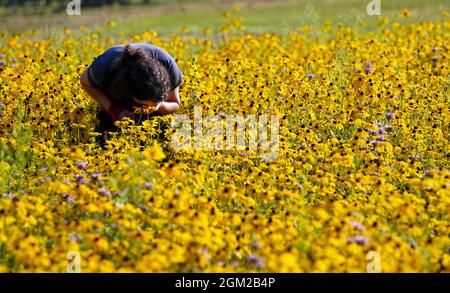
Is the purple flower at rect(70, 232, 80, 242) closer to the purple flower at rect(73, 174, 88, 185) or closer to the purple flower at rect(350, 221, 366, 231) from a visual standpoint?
the purple flower at rect(73, 174, 88, 185)

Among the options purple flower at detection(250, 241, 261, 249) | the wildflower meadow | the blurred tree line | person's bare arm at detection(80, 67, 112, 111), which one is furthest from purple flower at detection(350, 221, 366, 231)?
the blurred tree line

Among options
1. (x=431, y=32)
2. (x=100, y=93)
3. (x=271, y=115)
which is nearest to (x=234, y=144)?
(x=271, y=115)

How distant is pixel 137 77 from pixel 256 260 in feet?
8.36

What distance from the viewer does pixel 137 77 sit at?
6023 mm

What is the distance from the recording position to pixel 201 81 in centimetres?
744

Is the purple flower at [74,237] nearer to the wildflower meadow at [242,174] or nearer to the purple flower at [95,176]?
the wildflower meadow at [242,174]


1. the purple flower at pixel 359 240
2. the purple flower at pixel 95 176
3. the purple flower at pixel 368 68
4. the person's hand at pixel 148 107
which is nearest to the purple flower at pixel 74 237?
the purple flower at pixel 95 176

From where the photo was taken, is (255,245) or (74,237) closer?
(255,245)

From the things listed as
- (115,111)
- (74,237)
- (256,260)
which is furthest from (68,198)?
(115,111)

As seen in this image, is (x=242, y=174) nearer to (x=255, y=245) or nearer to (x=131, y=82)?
(x=255, y=245)

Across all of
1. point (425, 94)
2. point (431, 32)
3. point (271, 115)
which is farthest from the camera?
point (431, 32)

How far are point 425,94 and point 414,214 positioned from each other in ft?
9.93

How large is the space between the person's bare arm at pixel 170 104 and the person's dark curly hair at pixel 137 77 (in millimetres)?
207

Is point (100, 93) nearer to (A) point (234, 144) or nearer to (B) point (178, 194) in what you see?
(A) point (234, 144)
